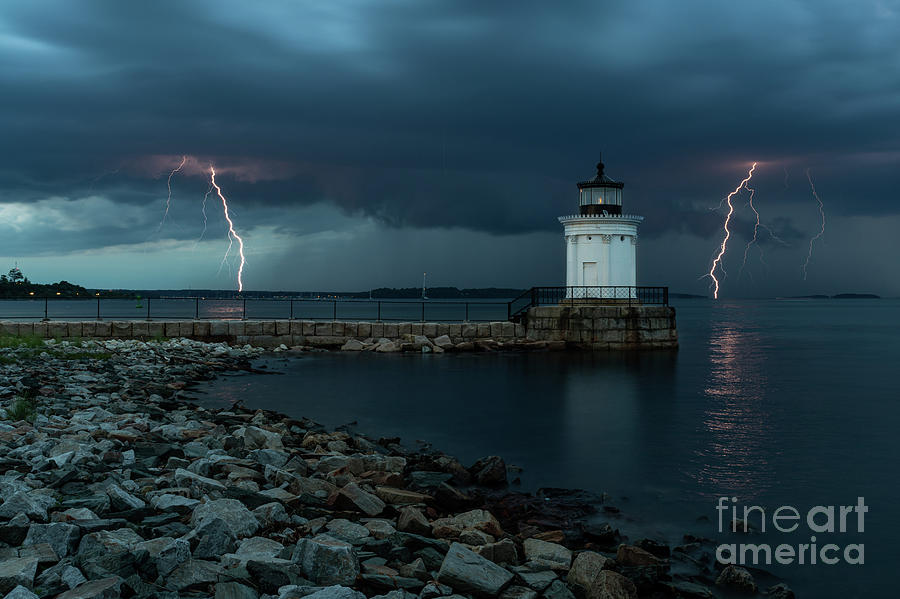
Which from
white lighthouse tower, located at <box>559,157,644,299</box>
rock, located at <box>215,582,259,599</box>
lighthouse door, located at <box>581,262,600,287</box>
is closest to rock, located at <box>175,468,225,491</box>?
rock, located at <box>215,582,259,599</box>

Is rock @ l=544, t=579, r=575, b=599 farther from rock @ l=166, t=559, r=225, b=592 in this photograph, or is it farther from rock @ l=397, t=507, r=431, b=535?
rock @ l=166, t=559, r=225, b=592

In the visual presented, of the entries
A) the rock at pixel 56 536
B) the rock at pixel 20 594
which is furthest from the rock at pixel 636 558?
the rock at pixel 20 594

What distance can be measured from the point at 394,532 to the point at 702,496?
16.3ft

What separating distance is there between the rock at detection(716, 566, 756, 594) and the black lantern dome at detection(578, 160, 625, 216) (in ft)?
81.6

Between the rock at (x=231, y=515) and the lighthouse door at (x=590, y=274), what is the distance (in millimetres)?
25639

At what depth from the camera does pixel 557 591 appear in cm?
483

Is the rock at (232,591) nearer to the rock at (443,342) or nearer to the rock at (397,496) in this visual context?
the rock at (397,496)

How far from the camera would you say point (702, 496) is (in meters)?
8.68

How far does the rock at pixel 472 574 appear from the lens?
4.61 metres

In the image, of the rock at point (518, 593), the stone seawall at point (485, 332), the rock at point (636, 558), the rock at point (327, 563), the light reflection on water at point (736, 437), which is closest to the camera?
the rock at point (327, 563)

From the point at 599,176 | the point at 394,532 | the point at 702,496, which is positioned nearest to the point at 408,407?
the point at 702,496

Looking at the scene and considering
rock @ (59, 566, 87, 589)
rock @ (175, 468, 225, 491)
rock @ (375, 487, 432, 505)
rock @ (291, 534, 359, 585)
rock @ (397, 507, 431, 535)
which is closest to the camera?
rock @ (59, 566, 87, 589)

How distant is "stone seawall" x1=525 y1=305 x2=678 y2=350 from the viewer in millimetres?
28297

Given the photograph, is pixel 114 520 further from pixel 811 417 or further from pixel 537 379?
pixel 537 379
